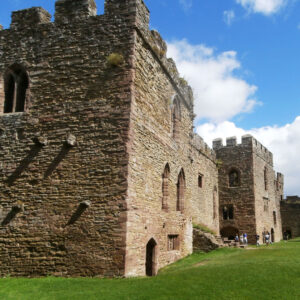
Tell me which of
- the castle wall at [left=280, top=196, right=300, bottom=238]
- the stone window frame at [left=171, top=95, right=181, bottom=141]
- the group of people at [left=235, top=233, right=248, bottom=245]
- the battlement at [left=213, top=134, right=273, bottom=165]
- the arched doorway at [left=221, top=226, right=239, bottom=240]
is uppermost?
the battlement at [left=213, top=134, right=273, bottom=165]

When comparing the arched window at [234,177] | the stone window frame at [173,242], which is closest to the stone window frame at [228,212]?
the arched window at [234,177]

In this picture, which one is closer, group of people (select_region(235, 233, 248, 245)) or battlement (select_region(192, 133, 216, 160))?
battlement (select_region(192, 133, 216, 160))

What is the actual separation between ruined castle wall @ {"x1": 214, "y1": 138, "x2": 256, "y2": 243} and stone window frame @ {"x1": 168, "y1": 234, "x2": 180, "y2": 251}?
12971 millimetres

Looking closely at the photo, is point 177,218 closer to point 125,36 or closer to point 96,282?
point 96,282

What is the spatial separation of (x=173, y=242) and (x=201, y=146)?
1033 centimetres

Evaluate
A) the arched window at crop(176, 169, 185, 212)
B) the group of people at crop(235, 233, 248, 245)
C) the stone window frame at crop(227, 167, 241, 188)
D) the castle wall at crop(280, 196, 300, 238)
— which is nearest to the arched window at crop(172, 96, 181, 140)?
the arched window at crop(176, 169, 185, 212)

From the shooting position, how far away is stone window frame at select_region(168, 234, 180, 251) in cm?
1455

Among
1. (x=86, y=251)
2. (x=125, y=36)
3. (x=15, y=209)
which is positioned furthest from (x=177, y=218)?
(x=125, y=36)

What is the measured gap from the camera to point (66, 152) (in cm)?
1121

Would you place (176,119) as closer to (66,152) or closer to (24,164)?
(66,152)

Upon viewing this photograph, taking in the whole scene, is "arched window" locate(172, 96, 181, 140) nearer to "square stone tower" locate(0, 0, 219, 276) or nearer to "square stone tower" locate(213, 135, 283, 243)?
"square stone tower" locate(0, 0, 219, 276)

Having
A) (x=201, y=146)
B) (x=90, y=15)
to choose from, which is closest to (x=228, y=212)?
(x=201, y=146)

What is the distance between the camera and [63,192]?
1092cm

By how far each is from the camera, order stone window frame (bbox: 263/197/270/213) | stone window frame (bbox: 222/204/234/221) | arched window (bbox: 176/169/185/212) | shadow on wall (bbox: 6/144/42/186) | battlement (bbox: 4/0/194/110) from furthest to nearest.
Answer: stone window frame (bbox: 263/197/270/213)
stone window frame (bbox: 222/204/234/221)
arched window (bbox: 176/169/185/212)
battlement (bbox: 4/0/194/110)
shadow on wall (bbox: 6/144/42/186)
